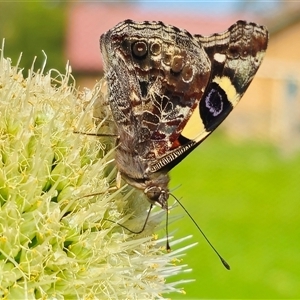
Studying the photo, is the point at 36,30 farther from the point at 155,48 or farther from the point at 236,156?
the point at 155,48

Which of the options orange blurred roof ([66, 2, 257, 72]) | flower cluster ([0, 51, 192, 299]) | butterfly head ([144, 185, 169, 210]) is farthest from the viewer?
orange blurred roof ([66, 2, 257, 72])

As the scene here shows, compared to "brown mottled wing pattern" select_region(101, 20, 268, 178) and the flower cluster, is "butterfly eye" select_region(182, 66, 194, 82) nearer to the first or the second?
"brown mottled wing pattern" select_region(101, 20, 268, 178)

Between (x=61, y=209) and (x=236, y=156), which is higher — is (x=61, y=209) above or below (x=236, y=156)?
above

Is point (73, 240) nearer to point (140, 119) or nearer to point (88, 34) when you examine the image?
point (140, 119)

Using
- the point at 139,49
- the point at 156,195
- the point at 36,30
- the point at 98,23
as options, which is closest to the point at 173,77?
the point at 139,49

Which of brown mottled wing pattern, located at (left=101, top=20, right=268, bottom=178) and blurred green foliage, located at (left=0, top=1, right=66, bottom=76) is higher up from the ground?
brown mottled wing pattern, located at (left=101, top=20, right=268, bottom=178)

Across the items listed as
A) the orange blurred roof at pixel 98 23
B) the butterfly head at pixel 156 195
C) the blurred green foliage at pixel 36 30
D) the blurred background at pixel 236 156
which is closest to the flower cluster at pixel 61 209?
the butterfly head at pixel 156 195

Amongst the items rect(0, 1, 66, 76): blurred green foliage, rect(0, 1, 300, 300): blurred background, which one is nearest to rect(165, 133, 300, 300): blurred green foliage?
rect(0, 1, 300, 300): blurred background
